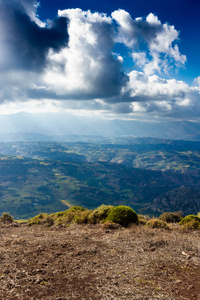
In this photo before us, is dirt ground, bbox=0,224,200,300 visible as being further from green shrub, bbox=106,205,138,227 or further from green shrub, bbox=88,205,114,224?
green shrub, bbox=88,205,114,224

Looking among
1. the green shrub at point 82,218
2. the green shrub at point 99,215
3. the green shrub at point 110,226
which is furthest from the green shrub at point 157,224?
the green shrub at point 82,218

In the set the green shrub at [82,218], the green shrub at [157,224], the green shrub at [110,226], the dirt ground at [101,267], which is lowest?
the green shrub at [82,218]

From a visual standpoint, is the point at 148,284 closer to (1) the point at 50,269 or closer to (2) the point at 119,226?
(1) the point at 50,269

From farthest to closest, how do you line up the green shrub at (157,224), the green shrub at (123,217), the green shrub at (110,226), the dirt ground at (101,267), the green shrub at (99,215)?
the green shrub at (99,215) < the green shrub at (123,217) < the green shrub at (157,224) < the green shrub at (110,226) < the dirt ground at (101,267)

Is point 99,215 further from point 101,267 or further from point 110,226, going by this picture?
point 101,267

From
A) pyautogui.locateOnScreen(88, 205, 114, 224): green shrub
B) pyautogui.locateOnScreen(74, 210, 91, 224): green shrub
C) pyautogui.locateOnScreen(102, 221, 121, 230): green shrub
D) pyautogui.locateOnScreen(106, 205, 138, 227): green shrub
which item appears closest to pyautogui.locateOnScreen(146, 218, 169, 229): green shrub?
pyautogui.locateOnScreen(106, 205, 138, 227): green shrub

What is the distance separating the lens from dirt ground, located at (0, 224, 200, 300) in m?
6.30

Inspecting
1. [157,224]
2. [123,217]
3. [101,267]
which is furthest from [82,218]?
[101,267]

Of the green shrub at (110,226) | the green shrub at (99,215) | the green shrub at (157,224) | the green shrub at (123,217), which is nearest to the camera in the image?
the green shrub at (110,226)

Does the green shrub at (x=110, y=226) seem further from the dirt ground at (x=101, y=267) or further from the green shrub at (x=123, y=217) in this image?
the dirt ground at (x=101, y=267)

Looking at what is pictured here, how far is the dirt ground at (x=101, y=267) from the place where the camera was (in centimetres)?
630

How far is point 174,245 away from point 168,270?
312cm

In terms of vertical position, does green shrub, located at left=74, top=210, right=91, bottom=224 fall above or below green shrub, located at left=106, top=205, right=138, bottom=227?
below

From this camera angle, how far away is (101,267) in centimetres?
823
